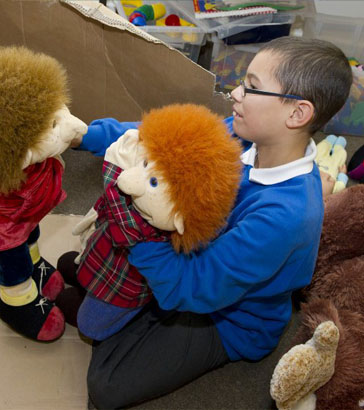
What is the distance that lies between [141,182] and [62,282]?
0.56m

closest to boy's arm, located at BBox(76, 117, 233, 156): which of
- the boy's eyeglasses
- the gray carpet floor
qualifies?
the boy's eyeglasses

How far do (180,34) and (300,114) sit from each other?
3.34 ft

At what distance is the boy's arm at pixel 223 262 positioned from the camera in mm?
748

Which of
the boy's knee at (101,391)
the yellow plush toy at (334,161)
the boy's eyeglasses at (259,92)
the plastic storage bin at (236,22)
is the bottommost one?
the boy's knee at (101,391)

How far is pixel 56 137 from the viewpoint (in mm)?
747

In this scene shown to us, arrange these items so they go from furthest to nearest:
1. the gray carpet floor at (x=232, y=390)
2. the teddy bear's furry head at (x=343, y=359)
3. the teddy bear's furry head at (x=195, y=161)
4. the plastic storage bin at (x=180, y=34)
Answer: the plastic storage bin at (x=180, y=34) < the gray carpet floor at (x=232, y=390) < the teddy bear's furry head at (x=343, y=359) < the teddy bear's furry head at (x=195, y=161)

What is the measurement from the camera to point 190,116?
672 millimetres

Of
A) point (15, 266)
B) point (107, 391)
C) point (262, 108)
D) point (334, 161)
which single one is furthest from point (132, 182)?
point (334, 161)

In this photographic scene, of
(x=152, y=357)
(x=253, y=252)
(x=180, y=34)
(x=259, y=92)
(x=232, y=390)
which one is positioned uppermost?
(x=259, y=92)

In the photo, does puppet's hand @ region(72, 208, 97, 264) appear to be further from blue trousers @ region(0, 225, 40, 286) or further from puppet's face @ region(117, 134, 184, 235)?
puppet's face @ region(117, 134, 184, 235)

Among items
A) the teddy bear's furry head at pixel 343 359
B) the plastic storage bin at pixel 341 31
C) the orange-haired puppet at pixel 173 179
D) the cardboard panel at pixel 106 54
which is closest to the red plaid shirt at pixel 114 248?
the orange-haired puppet at pixel 173 179

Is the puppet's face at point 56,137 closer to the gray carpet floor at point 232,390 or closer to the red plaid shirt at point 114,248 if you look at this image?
the red plaid shirt at point 114,248

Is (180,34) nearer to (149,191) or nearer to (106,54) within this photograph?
→ (106,54)

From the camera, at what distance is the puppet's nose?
662mm
